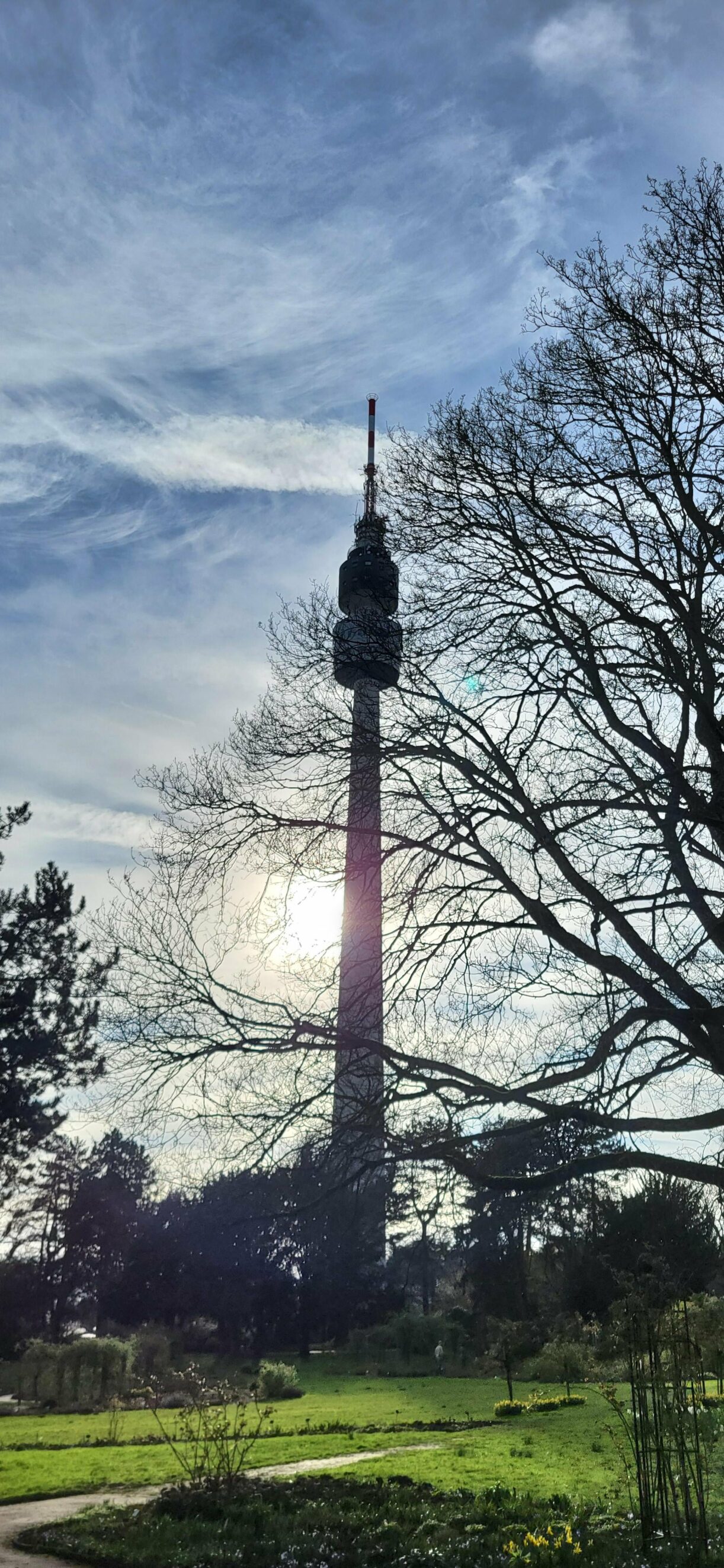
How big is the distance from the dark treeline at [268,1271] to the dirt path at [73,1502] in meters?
3.65

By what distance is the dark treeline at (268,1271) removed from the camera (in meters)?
27.9

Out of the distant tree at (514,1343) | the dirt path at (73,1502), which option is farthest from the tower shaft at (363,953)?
the distant tree at (514,1343)

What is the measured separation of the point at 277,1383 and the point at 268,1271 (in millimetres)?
15105

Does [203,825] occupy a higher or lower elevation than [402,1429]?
higher

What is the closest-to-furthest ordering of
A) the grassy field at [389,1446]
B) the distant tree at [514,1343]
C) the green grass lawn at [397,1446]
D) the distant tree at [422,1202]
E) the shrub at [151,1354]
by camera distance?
the distant tree at [422,1202]
the green grass lawn at [397,1446]
the grassy field at [389,1446]
the distant tree at [514,1343]
the shrub at [151,1354]

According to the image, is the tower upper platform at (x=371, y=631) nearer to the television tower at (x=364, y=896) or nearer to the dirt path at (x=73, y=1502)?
the television tower at (x=364, y=896)

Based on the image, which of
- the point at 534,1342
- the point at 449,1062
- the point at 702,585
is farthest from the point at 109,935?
the point at 534,1342

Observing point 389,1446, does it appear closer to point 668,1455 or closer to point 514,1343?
point 668,1455

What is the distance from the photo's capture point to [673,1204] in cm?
2770

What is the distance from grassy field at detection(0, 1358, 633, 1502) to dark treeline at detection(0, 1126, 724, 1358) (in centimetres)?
274

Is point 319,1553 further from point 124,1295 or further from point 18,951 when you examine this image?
point 124,1295

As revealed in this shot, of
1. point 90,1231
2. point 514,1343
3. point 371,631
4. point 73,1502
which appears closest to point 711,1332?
point 73,1502

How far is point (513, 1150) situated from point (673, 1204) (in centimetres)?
2312

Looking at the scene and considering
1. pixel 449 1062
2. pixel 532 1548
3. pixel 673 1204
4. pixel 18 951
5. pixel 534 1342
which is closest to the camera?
pixel 532 1548
